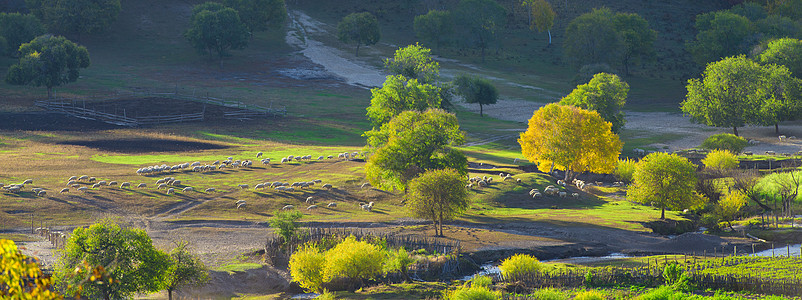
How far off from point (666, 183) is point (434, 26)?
375 ft

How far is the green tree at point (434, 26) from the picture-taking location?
17262 cm

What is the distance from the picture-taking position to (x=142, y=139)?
314 feet

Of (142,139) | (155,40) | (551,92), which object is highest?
(155,40)

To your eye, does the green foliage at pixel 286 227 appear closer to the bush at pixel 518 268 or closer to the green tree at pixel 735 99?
the bush at pixel 518 268

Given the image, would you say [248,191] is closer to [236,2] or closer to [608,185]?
[608,185]

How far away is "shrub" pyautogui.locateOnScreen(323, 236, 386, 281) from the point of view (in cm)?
4425

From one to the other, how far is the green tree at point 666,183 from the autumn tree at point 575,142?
13402mm

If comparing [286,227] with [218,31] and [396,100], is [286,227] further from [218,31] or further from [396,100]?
[218,31]

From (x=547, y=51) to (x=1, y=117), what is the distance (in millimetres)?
118826

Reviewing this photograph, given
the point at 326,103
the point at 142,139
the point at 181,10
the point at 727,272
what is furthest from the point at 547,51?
the point at 727,272

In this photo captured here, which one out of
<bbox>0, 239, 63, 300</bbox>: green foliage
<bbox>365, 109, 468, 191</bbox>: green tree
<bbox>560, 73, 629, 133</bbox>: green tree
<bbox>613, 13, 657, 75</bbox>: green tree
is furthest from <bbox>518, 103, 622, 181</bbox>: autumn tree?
<bbox>613, 13, 657, 75</bbox>: green tree

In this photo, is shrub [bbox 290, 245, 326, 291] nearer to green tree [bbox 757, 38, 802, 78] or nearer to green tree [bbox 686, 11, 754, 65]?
green tree [bbox 757, 38, 802, 78]

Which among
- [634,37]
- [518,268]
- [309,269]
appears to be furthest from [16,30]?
[518,268]

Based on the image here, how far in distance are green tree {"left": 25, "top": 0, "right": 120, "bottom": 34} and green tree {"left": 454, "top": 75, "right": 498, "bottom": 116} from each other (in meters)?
79.1
